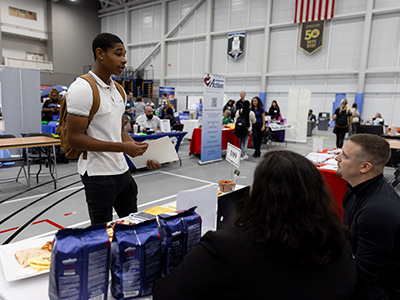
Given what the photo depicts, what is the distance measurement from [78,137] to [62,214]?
8.69 feet

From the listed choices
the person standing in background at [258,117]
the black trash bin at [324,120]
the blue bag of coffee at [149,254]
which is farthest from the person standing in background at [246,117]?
the black trash bin at [324,120]

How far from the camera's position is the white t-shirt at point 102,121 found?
1.46 m

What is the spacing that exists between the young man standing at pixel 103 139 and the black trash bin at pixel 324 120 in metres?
13.3

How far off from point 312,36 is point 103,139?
13833 mm

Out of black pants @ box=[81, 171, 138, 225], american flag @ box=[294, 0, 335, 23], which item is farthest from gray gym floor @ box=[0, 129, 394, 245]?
american flag @ box=[294, 0, 335, 23]

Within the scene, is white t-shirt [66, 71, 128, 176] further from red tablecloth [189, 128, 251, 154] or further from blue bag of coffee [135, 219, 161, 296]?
red tablecloth [189, 128, 251, 154]

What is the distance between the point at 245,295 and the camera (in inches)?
30.3

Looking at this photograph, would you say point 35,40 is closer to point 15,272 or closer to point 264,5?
point 264,5

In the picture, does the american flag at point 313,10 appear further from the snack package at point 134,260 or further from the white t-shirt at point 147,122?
the snack package at point 134,260

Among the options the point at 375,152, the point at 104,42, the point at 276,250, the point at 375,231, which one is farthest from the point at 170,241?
the point at 375,152

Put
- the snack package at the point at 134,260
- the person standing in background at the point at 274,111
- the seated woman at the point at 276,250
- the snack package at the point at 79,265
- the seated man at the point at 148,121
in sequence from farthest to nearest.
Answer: the person standing in background at the point at 274,111, the seated man at the point at 148,121, the snack package at the point at 134,260, the snack package at the point at 79,265, the seated woman at the point at 276,250

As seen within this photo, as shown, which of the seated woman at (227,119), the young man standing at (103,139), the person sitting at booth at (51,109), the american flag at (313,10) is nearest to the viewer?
the young man standing at (103,139)

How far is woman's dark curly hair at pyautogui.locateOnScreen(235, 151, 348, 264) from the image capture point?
0.77 m

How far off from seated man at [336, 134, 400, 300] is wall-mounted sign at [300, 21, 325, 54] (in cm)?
1308
